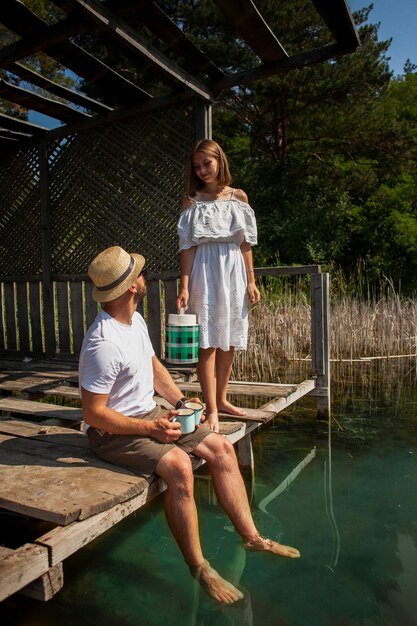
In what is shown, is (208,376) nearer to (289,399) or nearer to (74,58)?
(289,399)

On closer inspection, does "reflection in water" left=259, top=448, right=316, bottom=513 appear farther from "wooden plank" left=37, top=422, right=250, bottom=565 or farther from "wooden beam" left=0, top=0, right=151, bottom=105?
"wooden beam" left=0, top=0, right=151, bottom=105

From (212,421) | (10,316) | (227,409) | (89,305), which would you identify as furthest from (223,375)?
(10,316)

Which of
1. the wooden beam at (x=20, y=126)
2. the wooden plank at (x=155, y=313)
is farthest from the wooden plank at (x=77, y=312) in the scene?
the wooden beam at (x=20, y=126)

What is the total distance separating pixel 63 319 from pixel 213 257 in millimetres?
2920

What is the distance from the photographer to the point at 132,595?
2.38m

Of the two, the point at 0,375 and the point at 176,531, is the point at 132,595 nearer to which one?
the point at 176,531

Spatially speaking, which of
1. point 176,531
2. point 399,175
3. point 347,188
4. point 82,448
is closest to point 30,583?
point 176,531

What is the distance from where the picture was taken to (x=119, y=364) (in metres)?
2.24

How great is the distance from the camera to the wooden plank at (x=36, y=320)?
19.4 feet

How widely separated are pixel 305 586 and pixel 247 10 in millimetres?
3393

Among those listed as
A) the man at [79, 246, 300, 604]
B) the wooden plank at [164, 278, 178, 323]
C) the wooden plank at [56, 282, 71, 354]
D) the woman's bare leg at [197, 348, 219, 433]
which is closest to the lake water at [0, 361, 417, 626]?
the man at [79, 246, 300, 604]

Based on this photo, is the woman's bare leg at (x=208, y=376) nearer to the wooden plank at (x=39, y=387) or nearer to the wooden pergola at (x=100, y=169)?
the wooden plank at (x=39, y=387)

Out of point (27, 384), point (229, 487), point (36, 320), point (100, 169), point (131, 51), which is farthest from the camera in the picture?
point (36, 320)

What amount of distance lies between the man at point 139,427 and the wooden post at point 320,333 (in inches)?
101
